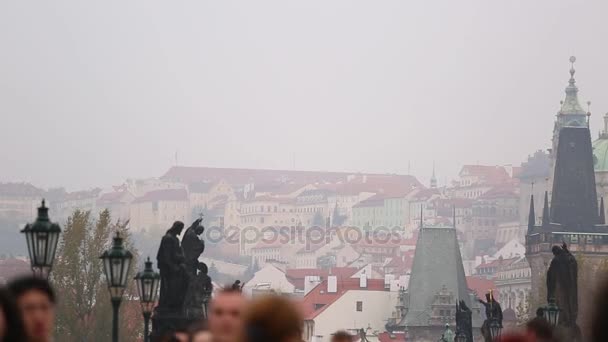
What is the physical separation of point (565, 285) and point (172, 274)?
6.25 m

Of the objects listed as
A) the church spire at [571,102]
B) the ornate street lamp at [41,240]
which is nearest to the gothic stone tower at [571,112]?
the church spire at [571,102]

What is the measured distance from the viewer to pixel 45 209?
59.5 feet

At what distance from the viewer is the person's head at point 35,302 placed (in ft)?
29.8

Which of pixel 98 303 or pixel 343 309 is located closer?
pixel 98 303

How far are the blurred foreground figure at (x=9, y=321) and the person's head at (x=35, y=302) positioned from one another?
0.45m

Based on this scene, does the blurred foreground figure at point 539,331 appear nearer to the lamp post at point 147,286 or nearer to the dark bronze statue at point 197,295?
the lamp post at point 147,286

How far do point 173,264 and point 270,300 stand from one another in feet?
67.5

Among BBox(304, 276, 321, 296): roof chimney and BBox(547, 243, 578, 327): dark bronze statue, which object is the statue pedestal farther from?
BBox(304, 276, 321, 296): roof chimney

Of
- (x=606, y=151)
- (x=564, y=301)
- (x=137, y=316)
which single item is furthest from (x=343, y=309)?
(x=564, y=301)

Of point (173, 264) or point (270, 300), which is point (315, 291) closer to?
point (173, 264)

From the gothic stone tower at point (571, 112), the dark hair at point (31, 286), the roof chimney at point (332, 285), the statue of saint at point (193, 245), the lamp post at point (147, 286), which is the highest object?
the gothic stone tower at point (571, 112)

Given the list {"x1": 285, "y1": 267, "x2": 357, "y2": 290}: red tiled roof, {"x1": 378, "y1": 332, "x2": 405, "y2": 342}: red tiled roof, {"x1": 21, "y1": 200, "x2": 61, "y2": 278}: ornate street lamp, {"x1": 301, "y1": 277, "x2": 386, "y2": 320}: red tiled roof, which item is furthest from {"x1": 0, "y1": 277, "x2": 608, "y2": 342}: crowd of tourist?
{"x1": 285, "y1": 267, "x2": 357, "y2": 290}: red tiled roof

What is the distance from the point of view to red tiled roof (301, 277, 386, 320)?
143 metres

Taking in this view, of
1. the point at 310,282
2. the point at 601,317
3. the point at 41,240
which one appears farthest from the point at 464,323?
the point at 310,282
